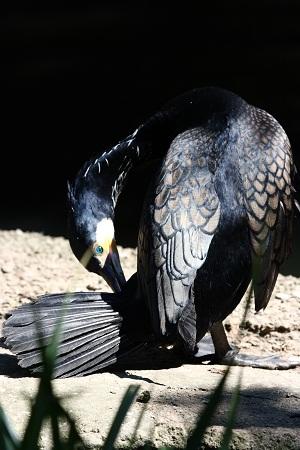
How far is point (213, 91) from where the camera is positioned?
19.0ft

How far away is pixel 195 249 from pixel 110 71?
28.6 feet

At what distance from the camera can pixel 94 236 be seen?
5656mm

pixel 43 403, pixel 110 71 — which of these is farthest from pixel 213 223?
pixel 110 71

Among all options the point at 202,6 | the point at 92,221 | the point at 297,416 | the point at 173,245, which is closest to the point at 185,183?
the point at 173,245

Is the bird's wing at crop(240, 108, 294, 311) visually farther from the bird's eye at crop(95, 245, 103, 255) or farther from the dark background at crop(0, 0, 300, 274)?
the dark background at crop(0, 0, 300, 274)

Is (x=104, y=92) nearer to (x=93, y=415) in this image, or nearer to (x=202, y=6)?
(x=202, y=6)

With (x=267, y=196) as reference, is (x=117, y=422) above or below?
below

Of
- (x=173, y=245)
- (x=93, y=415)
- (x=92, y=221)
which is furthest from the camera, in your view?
(x=92, y=221)

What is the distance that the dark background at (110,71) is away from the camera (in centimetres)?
1168

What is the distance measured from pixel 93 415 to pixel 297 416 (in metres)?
0.77

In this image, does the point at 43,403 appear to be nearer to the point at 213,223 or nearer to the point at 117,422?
the point at 117,422

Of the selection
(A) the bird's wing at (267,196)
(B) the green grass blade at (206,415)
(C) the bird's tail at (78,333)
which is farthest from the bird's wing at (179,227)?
(B) the green grass blade at (206,415)

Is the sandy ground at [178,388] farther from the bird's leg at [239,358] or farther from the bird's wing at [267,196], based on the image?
the bird's wing at [267,196]

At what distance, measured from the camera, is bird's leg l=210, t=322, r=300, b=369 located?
550 cm
